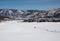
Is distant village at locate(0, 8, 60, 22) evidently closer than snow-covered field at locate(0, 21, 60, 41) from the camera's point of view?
No

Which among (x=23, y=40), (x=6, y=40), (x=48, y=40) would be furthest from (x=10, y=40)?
(x=48, y=40)

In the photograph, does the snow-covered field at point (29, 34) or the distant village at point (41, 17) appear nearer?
the snow-covered field at point (29, 34)

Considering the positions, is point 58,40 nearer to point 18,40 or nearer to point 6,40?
point 18,40

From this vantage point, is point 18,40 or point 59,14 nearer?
point 18,40

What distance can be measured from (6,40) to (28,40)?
1.65m

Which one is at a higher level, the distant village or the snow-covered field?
the snow-covered field

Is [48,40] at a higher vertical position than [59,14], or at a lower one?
higher

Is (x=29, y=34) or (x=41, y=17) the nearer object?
(x=29, y=34)

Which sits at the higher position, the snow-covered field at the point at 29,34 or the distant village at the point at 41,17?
the snow-covered field at the point at 29,34

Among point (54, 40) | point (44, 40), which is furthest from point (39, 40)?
point (54, 40)

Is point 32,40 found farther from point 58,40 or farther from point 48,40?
point 58,40

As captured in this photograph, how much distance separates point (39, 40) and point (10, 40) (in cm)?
217

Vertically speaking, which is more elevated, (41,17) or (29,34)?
(29,34)

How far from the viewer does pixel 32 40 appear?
28.0 ft
